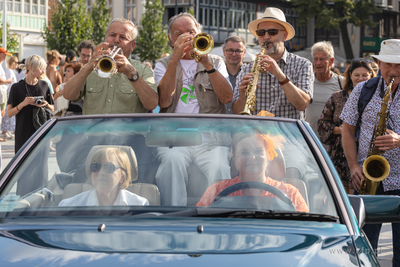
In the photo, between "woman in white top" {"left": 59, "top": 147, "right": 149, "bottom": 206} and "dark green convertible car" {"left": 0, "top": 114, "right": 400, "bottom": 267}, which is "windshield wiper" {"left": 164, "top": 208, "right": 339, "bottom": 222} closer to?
"dark green convertible car" {"left": 0, "top": 114, "right": 400, "bottom": 267}

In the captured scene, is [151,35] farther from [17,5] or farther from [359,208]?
[359,208]

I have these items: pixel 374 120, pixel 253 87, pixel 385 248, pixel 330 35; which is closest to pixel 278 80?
pixel 253 87

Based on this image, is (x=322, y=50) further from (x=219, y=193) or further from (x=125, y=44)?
(x=219, y=193)

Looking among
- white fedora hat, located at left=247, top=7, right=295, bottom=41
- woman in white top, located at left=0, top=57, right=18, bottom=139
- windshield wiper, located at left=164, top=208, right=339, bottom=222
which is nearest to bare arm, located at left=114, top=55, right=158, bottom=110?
white fedora hat, located at left=247, top=7, right=295, bottom=41

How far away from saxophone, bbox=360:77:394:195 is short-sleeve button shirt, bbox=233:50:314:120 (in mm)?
927

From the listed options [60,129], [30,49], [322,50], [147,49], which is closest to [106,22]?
[147,49]

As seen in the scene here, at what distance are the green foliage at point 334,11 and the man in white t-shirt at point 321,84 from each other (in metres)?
40.2

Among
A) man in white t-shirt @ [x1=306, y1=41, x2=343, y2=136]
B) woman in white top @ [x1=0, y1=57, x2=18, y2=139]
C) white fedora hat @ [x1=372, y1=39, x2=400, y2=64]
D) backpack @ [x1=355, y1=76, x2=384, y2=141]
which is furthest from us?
woman in white top @ [x1=0, y1=57, x2=18, y2=139]

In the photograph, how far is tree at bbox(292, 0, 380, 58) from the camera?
4528 cm

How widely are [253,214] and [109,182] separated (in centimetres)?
73

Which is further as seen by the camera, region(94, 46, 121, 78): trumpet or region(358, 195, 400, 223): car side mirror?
region(94, 46, 121, 78): trumpet

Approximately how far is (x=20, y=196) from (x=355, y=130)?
287cm

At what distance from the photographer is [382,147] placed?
13.2 feet

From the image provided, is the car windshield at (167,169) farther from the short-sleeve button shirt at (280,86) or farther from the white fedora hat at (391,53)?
the short-sleeve button shirt at (280,86)
